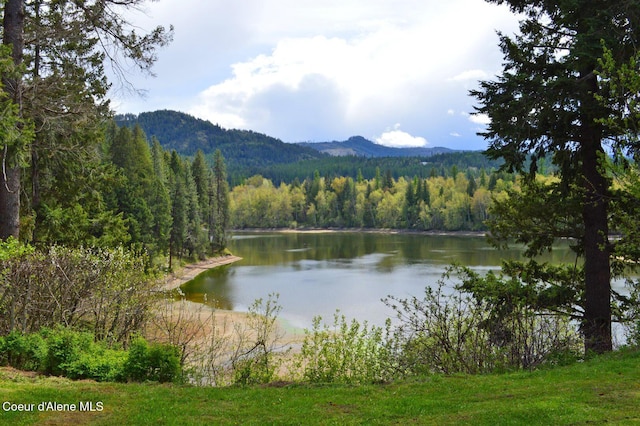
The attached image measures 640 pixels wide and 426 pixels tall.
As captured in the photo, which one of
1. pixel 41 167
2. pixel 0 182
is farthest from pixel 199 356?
pixel 41 167

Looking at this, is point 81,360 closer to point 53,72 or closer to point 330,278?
point 53,72

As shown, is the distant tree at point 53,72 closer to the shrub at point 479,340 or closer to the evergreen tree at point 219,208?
the shrub at point 479,340

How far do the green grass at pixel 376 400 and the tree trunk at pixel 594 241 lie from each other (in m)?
2.23

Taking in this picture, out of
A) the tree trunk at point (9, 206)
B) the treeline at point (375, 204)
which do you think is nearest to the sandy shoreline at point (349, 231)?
the treeline at point (375, 204)

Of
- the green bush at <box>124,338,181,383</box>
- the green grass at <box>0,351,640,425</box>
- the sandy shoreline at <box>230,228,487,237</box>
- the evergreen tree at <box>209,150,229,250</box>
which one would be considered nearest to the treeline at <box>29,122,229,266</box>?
the evergreen tree at <box>209,150,229,250</box>

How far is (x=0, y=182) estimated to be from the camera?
410 inches

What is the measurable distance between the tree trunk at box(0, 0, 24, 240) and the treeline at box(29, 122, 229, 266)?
182 centimetres

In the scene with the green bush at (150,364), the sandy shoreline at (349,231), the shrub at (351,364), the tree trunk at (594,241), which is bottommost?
the sandy shoreline at (349,231)

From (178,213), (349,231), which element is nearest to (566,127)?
(178,213)

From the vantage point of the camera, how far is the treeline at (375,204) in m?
103

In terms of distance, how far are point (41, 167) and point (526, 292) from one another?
15.3 meters

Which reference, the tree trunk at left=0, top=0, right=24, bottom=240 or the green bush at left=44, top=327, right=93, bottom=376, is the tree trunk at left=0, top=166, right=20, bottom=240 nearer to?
the tree trunk at left=0, top=0, right=24, bottom=240

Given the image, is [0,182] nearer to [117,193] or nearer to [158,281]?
[158,281]

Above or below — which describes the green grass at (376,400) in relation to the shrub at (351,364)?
above
